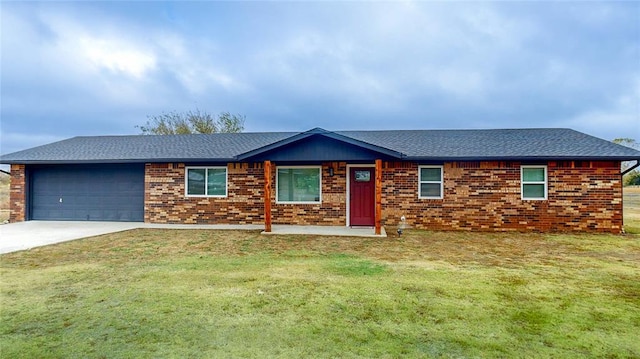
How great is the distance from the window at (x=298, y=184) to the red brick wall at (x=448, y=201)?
22 cm

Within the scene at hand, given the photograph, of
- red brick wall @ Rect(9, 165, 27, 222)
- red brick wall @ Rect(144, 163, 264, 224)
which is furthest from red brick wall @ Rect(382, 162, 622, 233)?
red brick wall @ Rect(9, 165, 27, 222)

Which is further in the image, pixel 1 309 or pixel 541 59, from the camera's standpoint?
pixel 541 59

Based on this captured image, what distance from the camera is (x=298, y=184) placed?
1134 centimetres

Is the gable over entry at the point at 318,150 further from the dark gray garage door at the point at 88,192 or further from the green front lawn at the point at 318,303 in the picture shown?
the dark gray garage door at the point at 88,192

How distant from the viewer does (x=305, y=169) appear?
11320 millimetres

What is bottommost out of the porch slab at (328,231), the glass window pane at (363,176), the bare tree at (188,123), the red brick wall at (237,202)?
the porch slab at (328,231)

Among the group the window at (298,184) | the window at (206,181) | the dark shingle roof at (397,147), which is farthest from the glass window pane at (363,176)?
the window at (206,181)

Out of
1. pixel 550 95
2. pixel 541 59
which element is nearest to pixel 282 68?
pixel 541 59

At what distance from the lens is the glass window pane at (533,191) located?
10.3 m

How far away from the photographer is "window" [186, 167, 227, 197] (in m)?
11.6

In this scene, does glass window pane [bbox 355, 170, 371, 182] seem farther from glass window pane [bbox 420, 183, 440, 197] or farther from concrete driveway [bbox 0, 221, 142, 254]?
concrete driveway [bbox 0, 221, 142, 254]

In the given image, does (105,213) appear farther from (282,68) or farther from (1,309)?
(282,68)

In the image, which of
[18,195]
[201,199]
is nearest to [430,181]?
[201,199]

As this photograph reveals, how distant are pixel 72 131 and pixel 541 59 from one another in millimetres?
47483
